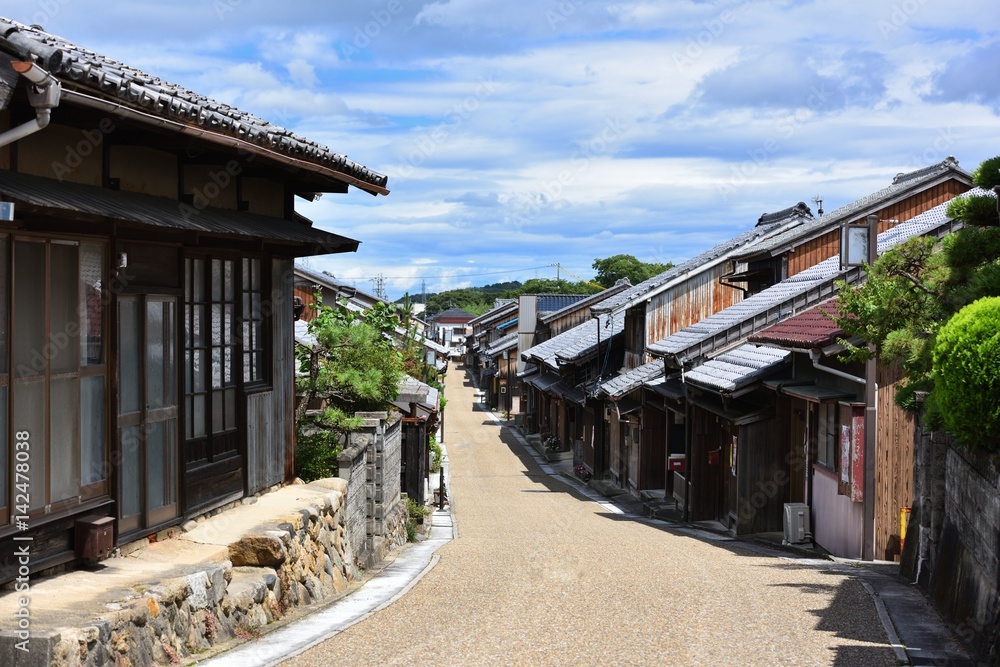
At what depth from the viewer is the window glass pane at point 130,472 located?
920cm

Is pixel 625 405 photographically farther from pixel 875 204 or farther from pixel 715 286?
pixel 875 204

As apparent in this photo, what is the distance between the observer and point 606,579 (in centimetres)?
1318

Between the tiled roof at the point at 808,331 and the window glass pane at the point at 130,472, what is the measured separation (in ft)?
34.6

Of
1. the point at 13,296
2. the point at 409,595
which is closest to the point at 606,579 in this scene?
the point at 409,595

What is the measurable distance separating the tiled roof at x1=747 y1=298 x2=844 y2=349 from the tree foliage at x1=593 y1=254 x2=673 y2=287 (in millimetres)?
79090

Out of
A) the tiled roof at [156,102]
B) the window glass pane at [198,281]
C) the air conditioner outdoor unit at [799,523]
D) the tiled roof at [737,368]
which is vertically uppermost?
the tiled roof at [156,102]

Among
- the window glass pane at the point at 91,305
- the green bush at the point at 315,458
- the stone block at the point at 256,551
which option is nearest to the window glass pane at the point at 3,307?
the window glass pane at the point at 91,305

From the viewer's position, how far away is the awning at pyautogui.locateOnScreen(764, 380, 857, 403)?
16781 millimetres

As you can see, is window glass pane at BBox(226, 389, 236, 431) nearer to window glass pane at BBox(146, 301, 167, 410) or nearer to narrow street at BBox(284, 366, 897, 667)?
window glass pane at BBox(146, 301, 167, 410)

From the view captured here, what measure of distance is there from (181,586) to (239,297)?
183 inches

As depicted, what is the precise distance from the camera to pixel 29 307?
774cm

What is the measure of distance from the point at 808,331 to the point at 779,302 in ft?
18.1

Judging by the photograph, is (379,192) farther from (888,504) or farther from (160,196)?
(888,504)

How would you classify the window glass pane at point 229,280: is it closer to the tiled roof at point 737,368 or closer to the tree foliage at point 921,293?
the tree foliage at point 921,293
